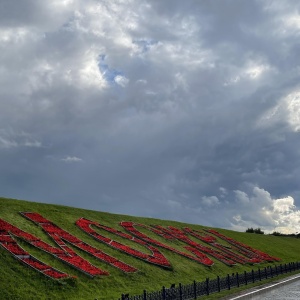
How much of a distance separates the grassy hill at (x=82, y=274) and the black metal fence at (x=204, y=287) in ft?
11.7

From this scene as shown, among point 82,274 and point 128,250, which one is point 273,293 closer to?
point 128,250

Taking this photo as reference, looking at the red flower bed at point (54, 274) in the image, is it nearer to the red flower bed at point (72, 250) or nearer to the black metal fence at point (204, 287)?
the red flower bed at point (72, 250)

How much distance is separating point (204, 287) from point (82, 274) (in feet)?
30.2

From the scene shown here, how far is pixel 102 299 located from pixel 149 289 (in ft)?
18.7

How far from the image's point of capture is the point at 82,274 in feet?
109

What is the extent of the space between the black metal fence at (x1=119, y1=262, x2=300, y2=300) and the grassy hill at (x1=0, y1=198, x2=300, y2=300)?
3573 mm

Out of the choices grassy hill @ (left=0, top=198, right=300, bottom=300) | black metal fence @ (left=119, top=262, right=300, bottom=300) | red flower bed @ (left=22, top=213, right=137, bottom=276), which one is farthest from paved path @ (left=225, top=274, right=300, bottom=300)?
red flower bed @ (left=22, top=213, right=137, bottom=276)

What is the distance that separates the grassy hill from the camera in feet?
97.7

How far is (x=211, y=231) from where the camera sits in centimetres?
6906

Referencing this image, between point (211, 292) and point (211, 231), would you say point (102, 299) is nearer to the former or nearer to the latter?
point (211, 292)

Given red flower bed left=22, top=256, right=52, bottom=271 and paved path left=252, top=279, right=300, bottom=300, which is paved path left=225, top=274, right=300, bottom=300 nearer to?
paved path left=252, top=279, right=300, bottom=300

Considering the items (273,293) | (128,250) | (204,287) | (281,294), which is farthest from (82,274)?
(281,294)

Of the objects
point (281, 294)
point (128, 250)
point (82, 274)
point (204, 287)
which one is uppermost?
point (128, 250)

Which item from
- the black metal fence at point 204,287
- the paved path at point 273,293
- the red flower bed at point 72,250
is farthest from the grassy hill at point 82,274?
the paved path at point 273,293
